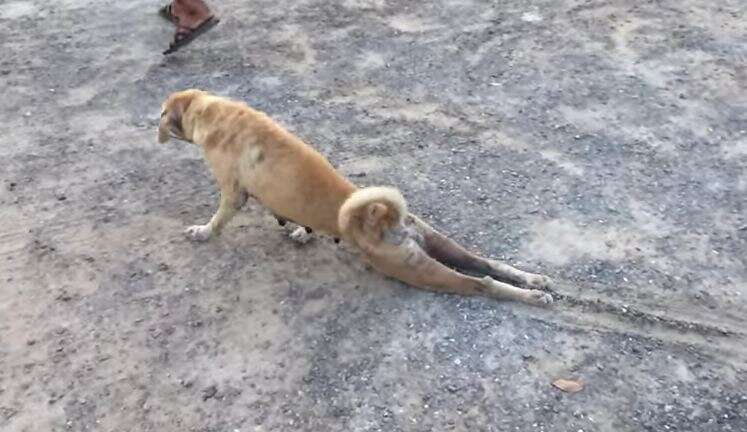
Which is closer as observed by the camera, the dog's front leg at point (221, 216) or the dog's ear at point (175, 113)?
the dog's front leg at point (221, 216)

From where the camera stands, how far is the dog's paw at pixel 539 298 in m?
5.46

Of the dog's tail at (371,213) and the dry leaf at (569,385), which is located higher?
the dog's tail at (371,213)

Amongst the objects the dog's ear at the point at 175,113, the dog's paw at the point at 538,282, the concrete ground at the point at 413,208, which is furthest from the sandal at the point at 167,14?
the dog's paw at the point at 538,282

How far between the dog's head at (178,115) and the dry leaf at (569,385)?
287 cm

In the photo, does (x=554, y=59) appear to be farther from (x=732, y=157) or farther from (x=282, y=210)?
(x=282, y=210)

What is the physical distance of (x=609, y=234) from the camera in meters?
6.07

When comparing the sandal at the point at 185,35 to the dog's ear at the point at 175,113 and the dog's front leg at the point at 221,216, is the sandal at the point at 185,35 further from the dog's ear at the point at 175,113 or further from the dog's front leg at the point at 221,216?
the dog's front leg at the point at 221,216

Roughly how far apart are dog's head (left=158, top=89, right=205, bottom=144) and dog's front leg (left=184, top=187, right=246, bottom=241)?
0.50m

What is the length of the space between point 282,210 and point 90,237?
1511mm

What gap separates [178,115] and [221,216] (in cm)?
73

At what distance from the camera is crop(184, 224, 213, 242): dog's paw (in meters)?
6.04

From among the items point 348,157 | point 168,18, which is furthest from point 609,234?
point 168,18

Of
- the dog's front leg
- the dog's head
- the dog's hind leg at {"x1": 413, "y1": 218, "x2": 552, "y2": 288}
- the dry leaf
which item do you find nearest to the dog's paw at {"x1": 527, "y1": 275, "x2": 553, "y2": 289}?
the dog's hind leg at {"x1": 413, "y1": 218, "x2": 552, "y2": 288}

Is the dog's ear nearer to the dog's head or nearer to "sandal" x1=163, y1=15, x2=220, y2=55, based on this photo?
the dog's head
